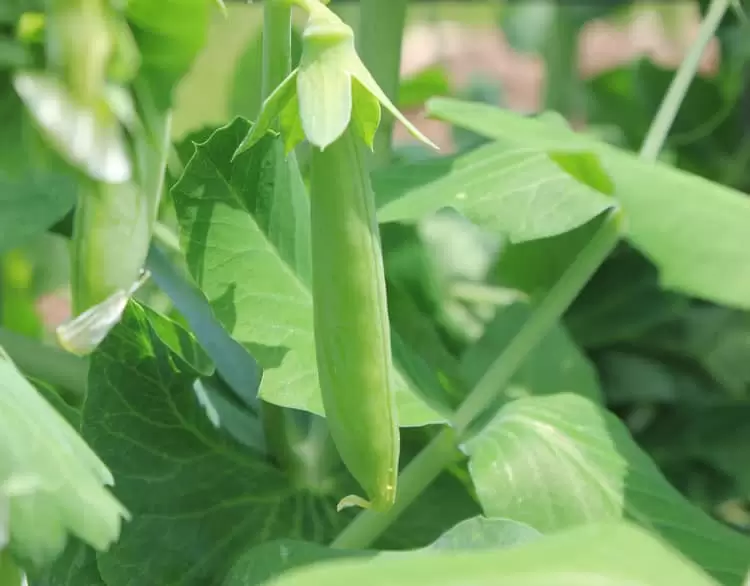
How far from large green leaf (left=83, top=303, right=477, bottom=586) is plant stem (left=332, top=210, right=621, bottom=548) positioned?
3 cm

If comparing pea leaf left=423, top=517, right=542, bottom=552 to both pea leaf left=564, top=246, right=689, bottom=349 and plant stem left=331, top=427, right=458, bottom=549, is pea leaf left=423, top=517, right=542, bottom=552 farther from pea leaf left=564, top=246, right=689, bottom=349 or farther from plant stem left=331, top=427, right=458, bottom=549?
pea leaf left=564, top=246, right=689, bottom=349

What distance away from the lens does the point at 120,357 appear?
197mm

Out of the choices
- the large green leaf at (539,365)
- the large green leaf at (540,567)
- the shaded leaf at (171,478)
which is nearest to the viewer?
the large green leaf at (540,567)

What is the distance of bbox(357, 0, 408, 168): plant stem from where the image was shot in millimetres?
266

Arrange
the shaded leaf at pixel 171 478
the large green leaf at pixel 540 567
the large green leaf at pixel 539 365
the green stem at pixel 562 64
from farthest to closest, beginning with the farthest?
the green stem at pixel 562 64
the large green leaf at pixel 539 365
the shaded leaf at pixel 171 478
the large green leaf at pixel 540 567

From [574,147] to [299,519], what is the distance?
0.42 feet

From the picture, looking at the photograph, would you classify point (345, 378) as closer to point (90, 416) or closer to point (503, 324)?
point (90, 416)

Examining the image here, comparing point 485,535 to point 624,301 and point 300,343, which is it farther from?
point 624,301

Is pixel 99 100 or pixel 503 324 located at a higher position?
pixel 99 100

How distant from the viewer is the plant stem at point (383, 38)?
10.5 inches

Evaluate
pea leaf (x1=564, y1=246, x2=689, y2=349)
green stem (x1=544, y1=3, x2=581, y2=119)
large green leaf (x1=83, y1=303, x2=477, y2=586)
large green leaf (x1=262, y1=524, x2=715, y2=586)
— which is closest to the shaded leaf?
large green leaf (x1=83, y1=303, x2=477, y2=586)

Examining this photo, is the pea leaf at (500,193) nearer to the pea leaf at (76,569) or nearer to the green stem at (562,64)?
the pea leaf at (76,569)

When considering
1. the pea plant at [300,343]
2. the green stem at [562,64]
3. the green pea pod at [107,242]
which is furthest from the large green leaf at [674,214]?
the green stem at [562,64]

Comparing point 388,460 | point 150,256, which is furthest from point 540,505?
point 150,256
